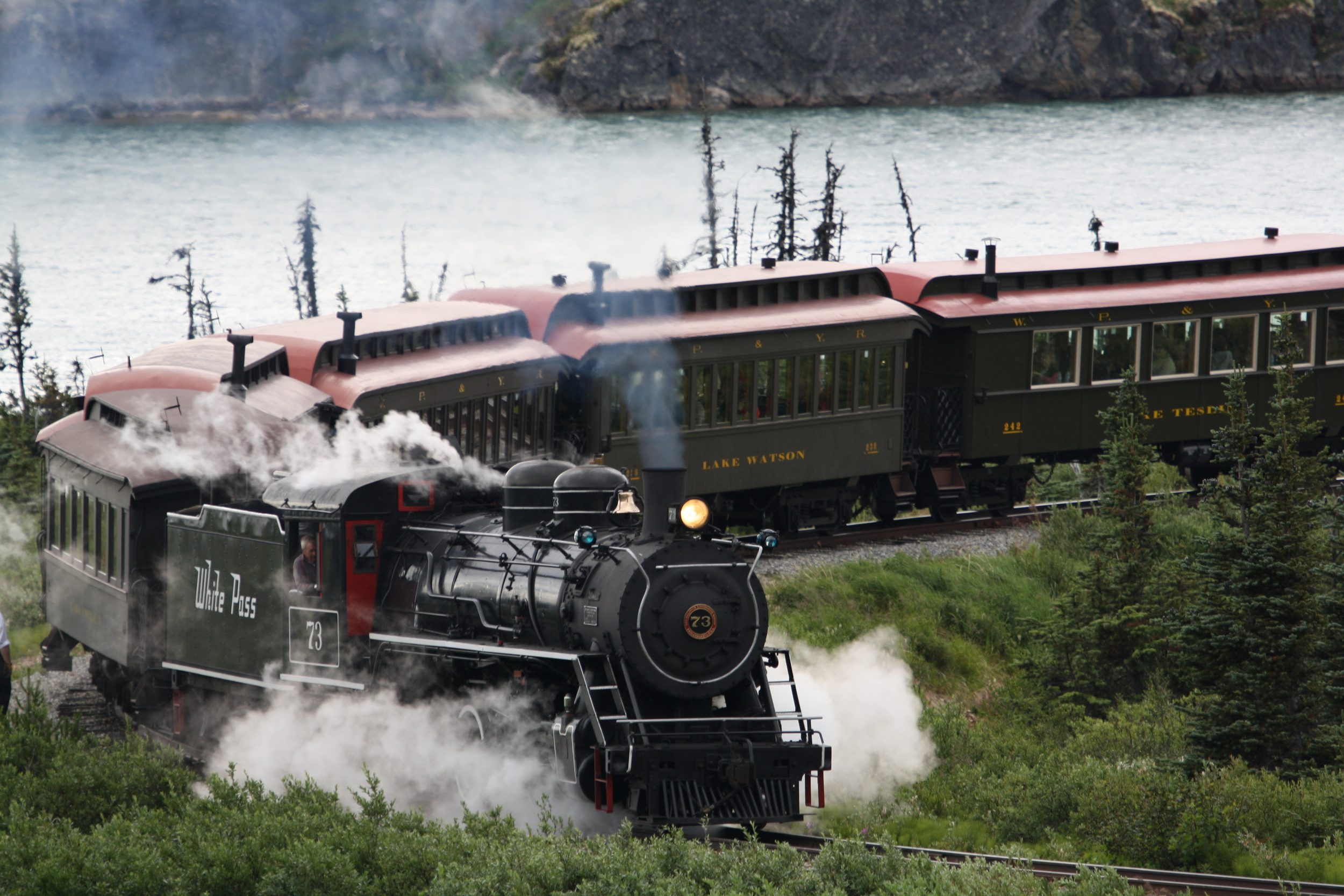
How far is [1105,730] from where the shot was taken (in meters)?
13.6

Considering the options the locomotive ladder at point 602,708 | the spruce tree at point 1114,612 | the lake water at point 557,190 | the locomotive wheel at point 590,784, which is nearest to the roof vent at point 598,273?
the lake water at point 557,190

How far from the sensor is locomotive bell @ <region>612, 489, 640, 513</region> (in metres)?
10.7

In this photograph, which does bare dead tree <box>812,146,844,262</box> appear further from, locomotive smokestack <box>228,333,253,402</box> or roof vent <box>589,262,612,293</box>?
locomotive smokestack <box>228,333,253,402</box>

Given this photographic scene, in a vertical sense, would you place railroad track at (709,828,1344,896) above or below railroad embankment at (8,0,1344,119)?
below

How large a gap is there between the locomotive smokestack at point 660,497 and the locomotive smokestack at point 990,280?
1133 centimetres

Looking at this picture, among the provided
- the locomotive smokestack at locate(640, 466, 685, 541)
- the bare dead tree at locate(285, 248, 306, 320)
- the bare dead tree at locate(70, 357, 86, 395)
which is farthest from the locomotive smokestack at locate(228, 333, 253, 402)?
the bare dead tree at locate(70, 357, 86, 395)

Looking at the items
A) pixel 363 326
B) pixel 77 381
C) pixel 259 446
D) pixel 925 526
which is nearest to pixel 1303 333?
pixel 925 526

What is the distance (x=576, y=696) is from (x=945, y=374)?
38.7ft

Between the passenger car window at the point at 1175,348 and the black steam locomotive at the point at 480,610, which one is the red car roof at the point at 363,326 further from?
the passenger car window at the point at 1175,348

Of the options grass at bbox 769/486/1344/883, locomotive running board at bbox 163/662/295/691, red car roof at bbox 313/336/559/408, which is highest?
red car roof at bbox 313/336/559/408

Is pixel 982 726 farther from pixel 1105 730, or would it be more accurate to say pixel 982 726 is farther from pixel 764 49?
pixel 764 49

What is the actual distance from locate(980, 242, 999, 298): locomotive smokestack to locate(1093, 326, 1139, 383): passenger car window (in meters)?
1.59

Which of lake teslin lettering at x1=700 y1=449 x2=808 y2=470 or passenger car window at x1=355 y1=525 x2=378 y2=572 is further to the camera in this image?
lake teslin lettering at x1=700 y1=449 x2=808 y2=470

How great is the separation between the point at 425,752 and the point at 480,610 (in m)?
1.16
